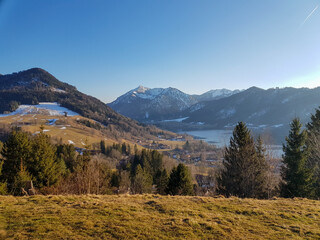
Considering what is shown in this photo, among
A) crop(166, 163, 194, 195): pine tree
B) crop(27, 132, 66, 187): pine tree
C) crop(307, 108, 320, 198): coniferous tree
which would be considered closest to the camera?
crop(307, 108, 320, 198): coniferous tree

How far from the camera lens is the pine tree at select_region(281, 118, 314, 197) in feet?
71.8

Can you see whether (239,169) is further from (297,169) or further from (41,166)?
(41,166)

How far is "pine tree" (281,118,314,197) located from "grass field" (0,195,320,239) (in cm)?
1441

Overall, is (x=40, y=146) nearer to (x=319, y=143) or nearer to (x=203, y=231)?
(x=203, y=231)

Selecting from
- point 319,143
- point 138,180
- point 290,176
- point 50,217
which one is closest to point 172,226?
point 50,217

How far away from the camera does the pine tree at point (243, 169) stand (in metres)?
23.6

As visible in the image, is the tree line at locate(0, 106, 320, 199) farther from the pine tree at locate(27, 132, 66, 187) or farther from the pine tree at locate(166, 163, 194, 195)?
the pine tree at locate(166, 163, 194, 195)

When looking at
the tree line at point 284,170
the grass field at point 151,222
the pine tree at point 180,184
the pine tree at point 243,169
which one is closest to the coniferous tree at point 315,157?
the tree line at point 284,170

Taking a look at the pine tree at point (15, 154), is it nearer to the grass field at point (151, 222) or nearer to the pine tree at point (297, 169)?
the grass field at point (151, 222)

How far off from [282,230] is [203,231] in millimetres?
3768

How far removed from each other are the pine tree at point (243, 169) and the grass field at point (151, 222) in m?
13.6

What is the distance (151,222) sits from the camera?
25.2ft

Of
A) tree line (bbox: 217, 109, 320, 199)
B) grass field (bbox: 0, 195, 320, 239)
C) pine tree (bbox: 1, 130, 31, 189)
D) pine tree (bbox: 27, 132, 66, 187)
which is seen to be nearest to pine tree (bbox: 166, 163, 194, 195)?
tree line (bbox: 217, 109, 320, 199)

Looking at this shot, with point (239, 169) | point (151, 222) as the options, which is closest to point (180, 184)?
point (239, 169)
